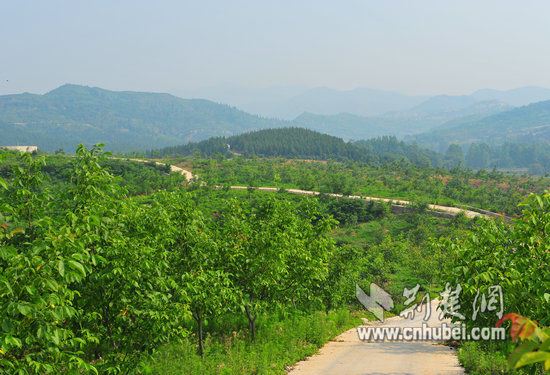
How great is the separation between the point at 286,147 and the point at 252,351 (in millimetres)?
103257

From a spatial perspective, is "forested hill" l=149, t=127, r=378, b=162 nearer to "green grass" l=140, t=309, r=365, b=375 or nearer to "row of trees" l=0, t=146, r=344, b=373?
"green grass" l=140, t=309, r=365, b=375

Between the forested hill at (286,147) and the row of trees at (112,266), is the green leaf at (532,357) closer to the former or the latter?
the row of trees at (112,266)

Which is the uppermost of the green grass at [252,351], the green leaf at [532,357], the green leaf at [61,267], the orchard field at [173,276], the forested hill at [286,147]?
the forested hill at [286,147]

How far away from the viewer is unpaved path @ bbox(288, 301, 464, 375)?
7.54 meters

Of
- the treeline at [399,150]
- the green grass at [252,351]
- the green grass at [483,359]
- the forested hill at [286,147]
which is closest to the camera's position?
the green grass at [483,359]

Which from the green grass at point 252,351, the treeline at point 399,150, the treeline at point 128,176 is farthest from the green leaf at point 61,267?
the treeline at point 399,150

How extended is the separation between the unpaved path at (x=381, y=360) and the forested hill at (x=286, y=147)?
95167 millimetres

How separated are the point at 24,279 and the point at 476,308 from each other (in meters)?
7.41

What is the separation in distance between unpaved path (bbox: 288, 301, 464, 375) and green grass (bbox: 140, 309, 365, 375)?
41 cm

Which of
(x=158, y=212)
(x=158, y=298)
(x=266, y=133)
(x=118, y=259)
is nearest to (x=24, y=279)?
(x=118, y=259)

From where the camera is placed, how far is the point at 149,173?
57938 millimetres

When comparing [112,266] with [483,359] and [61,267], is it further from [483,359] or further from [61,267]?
[483,359]

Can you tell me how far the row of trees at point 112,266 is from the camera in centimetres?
388

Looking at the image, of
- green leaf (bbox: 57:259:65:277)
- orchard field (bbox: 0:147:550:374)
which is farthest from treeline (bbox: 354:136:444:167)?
green leaf (bbox: 57:259:65:277)
